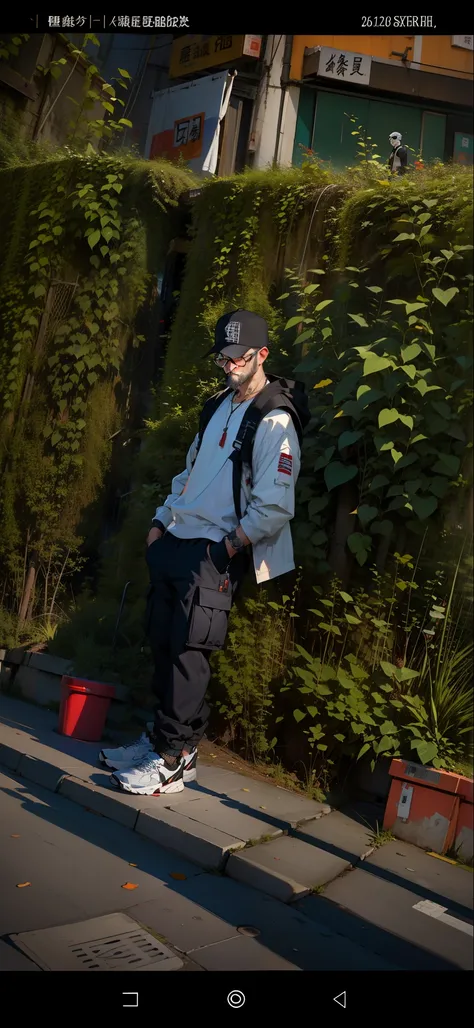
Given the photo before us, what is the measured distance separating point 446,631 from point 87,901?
1.80m

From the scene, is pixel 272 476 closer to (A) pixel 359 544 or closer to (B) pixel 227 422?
(B) pixel 227 422

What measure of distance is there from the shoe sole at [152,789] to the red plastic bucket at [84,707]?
0.67 m

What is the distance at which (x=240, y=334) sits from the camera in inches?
134

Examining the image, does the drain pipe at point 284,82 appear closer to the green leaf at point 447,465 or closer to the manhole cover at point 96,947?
the green leaf at point 447,465

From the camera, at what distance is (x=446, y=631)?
3.44m

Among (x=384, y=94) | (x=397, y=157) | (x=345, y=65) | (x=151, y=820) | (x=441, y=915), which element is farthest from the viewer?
(x=384, y=94)

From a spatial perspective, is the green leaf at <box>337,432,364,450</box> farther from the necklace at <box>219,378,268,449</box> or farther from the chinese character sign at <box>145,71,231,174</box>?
the chinese character sign at <box>145,71,231,174</box>

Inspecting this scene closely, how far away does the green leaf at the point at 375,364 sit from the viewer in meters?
3.43

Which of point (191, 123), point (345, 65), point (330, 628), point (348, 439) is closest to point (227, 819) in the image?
point (330, 628)

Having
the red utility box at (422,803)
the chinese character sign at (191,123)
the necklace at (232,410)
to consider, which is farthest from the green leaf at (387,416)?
the chinese character sign at (191,123)

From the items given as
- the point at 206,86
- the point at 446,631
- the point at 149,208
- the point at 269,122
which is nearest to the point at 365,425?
the point at 446,631

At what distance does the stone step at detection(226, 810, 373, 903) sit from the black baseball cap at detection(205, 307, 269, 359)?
193 centimetres

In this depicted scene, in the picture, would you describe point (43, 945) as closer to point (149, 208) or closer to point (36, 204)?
point (149, 208)

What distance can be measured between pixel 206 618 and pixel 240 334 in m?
1.18
